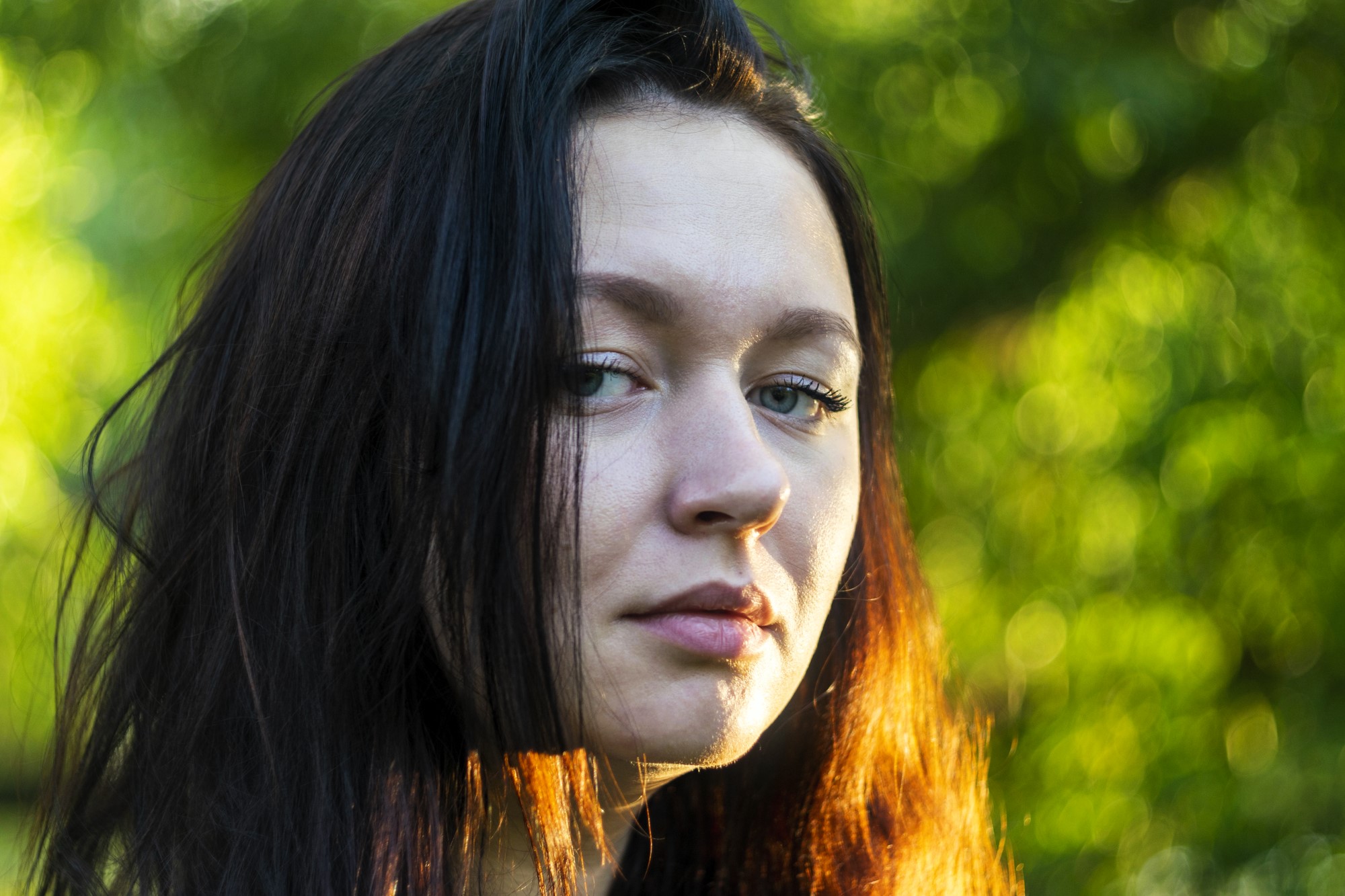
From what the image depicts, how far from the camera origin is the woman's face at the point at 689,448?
0.97m

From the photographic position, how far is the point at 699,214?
103cm

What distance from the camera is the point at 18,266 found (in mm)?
2258

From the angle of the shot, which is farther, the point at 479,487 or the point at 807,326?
the point at 807,326

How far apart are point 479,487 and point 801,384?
1.21 feet

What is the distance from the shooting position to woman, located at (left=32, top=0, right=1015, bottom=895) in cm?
96

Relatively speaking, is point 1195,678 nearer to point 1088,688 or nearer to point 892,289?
point 1088,688

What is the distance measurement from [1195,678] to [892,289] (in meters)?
0.95

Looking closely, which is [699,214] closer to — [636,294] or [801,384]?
[636,294]

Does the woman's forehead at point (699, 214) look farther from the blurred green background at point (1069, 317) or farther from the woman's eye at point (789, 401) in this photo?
the blurred green background at point (1069, 317)

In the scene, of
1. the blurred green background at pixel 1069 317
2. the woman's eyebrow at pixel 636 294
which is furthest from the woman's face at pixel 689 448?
the blurred green background at pixel 1069 317

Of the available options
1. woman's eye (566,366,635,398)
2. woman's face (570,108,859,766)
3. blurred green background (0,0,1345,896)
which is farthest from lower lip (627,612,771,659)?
blurred green background (0,0,1345,896)

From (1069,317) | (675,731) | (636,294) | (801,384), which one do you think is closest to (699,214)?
(636,294)

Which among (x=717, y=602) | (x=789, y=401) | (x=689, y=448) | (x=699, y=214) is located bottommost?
(x=717, y=602)

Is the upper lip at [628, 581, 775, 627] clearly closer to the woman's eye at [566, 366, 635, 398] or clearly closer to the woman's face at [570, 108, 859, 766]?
the woman's face at [570, 108, 859, 766]
